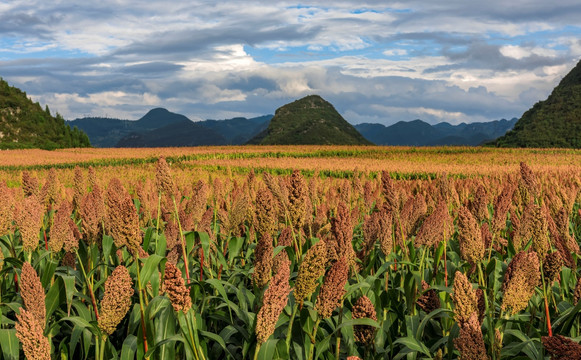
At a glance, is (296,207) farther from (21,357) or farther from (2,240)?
(2,240)

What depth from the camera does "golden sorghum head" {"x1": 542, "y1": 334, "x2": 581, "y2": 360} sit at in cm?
147

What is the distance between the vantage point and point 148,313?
2.45m

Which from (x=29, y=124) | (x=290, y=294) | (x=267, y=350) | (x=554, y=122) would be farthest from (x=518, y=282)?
(x=29, y=124)

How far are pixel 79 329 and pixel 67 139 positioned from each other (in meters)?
107

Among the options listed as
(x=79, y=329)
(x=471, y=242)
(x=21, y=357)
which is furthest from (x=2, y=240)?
(x=471, y=242)

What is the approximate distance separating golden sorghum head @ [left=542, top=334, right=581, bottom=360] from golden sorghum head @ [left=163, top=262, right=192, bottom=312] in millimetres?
1279

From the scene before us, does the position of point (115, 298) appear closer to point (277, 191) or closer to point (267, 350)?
point (267, 350)

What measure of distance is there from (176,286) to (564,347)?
4.44ft

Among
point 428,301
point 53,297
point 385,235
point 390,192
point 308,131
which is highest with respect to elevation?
point 308,131

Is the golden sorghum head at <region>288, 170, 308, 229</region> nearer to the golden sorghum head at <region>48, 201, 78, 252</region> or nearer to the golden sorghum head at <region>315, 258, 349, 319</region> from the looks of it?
the golden sorghum head at <region>315, 258, 349, 319</region>

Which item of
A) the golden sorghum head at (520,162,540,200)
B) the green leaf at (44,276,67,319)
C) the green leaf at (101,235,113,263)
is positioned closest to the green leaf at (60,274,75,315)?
the green leaf at (44,276,67,319)

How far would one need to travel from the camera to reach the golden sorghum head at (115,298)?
204 cm

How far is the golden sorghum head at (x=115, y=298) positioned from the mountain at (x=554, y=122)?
89300 mm

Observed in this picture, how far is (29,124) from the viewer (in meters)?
109
